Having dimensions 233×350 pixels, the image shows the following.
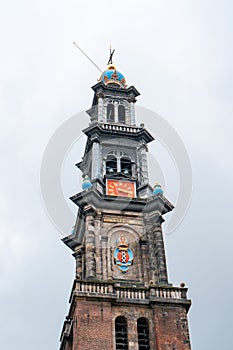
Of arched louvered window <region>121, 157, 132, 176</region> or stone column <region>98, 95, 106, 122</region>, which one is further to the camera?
stone column <region>98, 95, 106, 122</region>

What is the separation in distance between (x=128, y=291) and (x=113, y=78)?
95.0ft

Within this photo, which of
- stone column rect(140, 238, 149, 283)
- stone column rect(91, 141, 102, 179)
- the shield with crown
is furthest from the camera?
stone column rect(91, 141, 102, 179)

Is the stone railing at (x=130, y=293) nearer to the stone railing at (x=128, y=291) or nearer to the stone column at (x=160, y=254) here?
the stone railing at (x=128, y=291)

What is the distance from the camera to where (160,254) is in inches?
1916

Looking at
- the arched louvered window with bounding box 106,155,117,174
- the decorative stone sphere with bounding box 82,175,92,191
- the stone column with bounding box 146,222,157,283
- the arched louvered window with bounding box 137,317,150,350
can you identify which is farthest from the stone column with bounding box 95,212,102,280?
the arched louvered window with bounding box 106,155,117,174

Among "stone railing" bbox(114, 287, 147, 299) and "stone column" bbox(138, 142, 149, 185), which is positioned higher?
"stone column" bbox(138, 142, 149, 185)

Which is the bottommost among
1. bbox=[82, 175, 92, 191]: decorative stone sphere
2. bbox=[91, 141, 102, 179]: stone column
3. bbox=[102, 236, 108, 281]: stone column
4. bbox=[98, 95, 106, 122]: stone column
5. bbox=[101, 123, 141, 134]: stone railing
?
bbox=[102, 236, 108, 281]: stone column

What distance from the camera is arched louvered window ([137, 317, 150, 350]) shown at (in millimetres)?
42281

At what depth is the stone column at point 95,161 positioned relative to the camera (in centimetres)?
5498

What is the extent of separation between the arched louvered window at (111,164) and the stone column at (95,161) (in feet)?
2.96

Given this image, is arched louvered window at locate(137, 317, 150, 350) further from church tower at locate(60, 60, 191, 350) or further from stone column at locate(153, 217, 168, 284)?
stone column at locate(153, 217, 168, 284)

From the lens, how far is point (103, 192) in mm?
53062

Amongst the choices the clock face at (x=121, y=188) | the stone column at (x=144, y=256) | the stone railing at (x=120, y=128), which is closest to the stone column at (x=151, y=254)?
the stone column at (x=144, y=256)

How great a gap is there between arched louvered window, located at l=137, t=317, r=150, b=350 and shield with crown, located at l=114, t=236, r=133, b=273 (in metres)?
5.32
